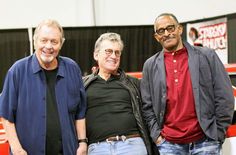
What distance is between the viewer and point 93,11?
32.2ft

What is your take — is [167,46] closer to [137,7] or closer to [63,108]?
[63,108]

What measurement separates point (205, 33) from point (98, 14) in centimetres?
280

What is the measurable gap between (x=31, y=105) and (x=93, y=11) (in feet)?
24.8

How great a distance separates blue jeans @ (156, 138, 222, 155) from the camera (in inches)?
107

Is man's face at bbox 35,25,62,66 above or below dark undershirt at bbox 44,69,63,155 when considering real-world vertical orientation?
above

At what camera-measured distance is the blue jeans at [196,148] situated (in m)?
2.71

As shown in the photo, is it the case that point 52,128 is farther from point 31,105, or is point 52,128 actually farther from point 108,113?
point 108,113

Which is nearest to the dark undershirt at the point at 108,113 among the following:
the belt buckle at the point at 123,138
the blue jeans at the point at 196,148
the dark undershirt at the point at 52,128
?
the belt buckle at the point at 123,138

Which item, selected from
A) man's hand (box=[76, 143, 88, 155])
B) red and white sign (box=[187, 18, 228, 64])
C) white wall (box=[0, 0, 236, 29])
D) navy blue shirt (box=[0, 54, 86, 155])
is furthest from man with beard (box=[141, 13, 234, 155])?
white wall (box=[0, 0, 236, 29])

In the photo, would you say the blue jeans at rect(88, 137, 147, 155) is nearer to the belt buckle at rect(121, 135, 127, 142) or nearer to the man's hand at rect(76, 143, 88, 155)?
the belt buckle at rect(121, 135, 127, 142)

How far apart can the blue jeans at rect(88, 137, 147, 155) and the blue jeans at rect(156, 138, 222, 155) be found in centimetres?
21

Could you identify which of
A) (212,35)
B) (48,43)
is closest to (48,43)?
(48,43)

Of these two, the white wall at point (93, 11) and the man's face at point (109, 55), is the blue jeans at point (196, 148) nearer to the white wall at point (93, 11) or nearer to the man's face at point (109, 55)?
the man's face at point (109, 55)

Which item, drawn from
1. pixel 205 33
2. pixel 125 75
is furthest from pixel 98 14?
pixel 125 75
